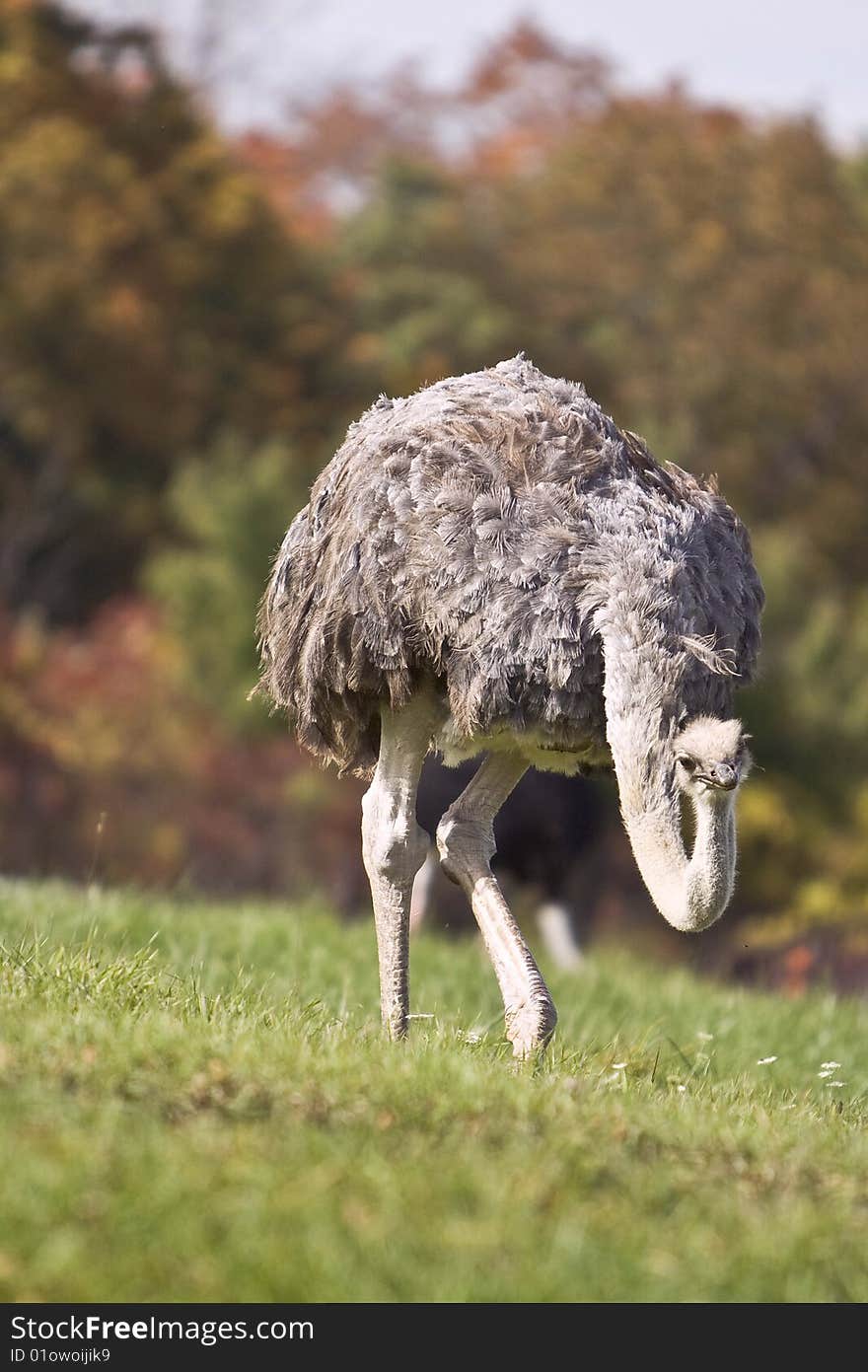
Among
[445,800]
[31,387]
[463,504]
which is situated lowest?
[445,800]

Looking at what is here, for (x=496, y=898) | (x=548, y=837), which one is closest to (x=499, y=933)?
(x=496, y=898)

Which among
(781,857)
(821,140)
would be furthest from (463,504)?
(821,140)

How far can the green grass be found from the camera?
10.7 feet

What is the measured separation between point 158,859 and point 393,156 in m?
10.4

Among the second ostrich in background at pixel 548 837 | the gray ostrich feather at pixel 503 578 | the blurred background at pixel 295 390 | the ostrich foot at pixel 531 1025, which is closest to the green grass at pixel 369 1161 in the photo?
the ostrich foot at pixel 531 1025

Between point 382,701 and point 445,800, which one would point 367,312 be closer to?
point 445,800

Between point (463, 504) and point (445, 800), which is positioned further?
point (445, 800)

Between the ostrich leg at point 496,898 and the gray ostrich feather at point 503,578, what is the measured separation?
0.65 ft

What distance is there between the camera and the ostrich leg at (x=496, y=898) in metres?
5.19

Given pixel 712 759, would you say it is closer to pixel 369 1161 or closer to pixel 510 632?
pixel 510 632

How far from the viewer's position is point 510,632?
4.99m

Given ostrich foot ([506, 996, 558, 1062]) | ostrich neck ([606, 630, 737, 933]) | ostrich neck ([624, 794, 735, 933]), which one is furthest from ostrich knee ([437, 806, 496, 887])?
ostrich neck ([624, 794, 735, 933])

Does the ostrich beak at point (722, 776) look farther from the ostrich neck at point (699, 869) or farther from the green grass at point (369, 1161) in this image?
the green grass at point (369, 1161)
